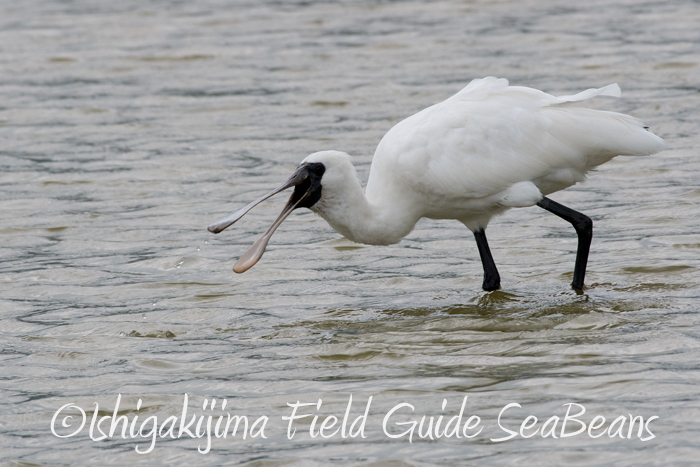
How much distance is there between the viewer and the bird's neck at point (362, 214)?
6.86 meters

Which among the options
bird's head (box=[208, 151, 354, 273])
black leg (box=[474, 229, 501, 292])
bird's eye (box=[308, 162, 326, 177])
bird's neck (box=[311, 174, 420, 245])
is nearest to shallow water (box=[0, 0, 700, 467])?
black leg (box=[474, 229, 501, 292])

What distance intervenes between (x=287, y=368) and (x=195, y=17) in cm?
1341

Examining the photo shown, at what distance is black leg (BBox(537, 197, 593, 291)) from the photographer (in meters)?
7.26

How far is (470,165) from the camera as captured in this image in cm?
696

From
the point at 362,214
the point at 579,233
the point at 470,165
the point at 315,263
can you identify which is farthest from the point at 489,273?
the point at 315,263

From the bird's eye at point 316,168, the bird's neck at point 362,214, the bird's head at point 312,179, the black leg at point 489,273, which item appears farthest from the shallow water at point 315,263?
the bird's eye at point 316,168

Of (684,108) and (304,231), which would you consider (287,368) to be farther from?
(684,108)

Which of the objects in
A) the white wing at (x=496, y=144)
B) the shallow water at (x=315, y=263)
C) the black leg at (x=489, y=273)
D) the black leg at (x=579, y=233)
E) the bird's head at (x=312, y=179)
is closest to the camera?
the shallow water at (x=315, y=263)

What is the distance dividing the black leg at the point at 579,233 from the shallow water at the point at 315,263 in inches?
8.7

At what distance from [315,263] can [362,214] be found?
4.78 feet

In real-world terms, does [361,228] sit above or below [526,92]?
below

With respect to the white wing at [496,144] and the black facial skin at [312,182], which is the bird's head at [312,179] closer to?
the black facial skin at [312,182]

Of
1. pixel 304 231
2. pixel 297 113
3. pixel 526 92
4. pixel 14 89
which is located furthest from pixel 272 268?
pixel 14 89

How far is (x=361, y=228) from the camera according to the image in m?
6.96
